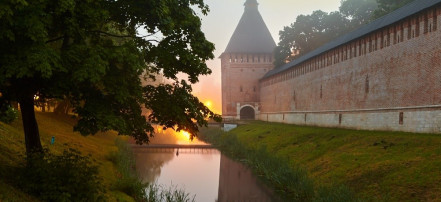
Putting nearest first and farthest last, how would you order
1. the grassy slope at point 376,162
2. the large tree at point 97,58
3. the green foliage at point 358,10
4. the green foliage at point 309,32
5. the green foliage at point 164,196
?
1. the large tree at point 97,58
2. the grassy slope at point 376,162
3. the green foliage at point 164,196
4. the green foliage at point 358,10
5. the green foliage at point 309,32

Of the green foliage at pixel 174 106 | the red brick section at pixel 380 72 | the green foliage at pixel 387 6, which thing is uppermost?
the green foliage at pixel 387 6

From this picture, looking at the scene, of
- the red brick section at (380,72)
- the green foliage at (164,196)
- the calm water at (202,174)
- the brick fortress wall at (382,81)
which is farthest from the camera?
the red brick section at (380,72)

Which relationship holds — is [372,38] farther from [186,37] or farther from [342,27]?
[342,27]

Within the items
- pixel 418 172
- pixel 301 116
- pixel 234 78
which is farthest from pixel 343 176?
pixel 234 78

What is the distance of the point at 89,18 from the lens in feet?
24.7

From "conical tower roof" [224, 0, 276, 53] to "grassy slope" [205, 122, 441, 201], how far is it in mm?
32203

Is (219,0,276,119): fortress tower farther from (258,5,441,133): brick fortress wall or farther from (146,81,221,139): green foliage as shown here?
(146,81,221,139): green foliage

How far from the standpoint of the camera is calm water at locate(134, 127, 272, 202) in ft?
57.2

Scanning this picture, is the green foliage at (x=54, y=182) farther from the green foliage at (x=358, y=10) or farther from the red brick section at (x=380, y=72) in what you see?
the green foliage at (x=358, y=10)

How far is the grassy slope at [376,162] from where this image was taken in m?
11.4

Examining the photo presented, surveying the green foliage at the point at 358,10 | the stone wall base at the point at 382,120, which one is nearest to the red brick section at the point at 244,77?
the green foliage at the point at 358,10

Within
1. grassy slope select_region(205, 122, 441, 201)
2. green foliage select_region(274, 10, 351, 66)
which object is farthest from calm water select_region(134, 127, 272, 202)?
green foliage select_region(274, 10, 351, 66)

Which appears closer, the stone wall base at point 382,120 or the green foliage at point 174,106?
the green foliage at point 174,106

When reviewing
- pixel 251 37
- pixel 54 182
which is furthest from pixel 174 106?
pixel 251 37
